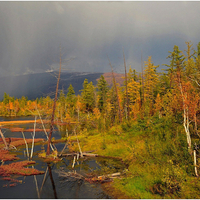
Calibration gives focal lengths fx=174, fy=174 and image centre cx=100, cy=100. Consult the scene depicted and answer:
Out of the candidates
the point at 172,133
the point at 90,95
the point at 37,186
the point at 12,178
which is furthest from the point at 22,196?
the point at 90,95

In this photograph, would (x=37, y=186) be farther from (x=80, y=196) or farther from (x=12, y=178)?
(x=80, y=196)

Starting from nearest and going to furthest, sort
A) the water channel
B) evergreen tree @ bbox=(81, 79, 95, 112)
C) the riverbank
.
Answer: the riverbank → the water channel → evergreen tree @ bbox=(81, 79, 95, 112)

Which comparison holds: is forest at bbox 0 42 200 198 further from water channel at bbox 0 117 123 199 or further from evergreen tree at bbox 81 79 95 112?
evergreen tree at bbox 81 79 95 112

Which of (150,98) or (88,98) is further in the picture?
(88,98)

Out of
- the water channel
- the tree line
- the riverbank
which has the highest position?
the tree line

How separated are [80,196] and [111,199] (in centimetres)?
210

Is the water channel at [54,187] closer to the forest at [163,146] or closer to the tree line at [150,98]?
the forest at [163,146]

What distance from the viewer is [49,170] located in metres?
17.2

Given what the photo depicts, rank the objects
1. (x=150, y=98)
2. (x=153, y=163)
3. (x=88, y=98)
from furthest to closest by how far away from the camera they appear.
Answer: (x=88, y=98) → (x=150, y=98) → (x=153, y=163)

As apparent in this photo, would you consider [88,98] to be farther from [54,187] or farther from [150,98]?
[54,187]

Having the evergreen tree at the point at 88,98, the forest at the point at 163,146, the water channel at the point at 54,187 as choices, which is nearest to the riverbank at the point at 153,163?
the forest at the point at 163,146

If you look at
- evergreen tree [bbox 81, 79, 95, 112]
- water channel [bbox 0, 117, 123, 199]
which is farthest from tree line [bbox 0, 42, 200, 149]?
water channel [bbox 0, 117, 123, 199]

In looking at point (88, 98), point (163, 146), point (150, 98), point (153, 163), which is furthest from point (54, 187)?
point (88, 98)

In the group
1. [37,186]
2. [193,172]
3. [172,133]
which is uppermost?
[172,133]
